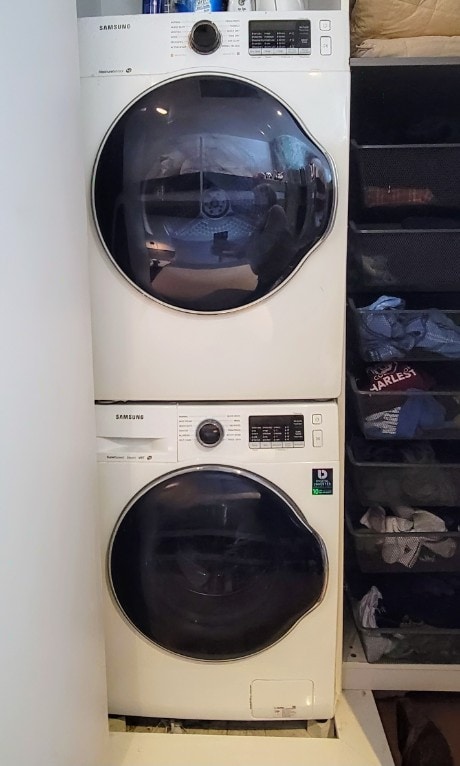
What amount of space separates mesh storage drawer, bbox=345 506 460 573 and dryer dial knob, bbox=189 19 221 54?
3.38 feet

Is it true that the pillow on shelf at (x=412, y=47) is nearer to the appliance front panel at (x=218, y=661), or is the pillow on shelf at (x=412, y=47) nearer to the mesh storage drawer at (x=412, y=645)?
the appliance front panel at (x=218, y=661)

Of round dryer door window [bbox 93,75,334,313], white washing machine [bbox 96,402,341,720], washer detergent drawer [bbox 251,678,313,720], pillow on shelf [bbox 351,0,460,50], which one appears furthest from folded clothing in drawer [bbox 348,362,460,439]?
pillow on shelf [bbox 351,0,460,50]

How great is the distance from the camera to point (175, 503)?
125cm

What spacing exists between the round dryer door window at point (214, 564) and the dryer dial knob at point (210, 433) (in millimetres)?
52

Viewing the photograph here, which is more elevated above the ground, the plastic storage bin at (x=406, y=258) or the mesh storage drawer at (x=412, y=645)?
the plastic storage bin at (x=406, y=258)

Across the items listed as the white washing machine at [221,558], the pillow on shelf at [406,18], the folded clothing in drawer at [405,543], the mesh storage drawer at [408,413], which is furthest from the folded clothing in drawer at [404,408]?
the pillow on shelf at [406,18]

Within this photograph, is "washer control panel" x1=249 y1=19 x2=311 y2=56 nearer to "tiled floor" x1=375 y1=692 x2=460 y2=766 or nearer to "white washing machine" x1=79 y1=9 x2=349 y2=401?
"white washing machine" x1=79 y1=9 x2=349 y2=401

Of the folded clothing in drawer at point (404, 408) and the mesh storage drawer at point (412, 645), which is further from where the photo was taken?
the mesh storage drawer at point (412, 645)

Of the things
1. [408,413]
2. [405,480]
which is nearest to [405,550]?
[405,480]

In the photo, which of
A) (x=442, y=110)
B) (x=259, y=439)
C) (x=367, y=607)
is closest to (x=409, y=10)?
(x=442, y=110)

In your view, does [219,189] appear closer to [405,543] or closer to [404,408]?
[404,408]

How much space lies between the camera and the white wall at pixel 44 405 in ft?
2.48

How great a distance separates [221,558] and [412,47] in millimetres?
1110

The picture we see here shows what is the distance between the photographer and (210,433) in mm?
1233
